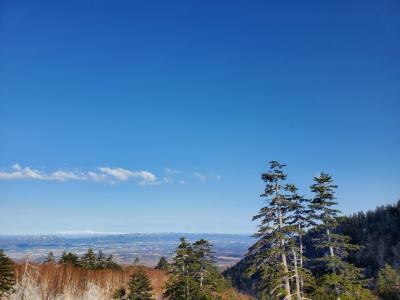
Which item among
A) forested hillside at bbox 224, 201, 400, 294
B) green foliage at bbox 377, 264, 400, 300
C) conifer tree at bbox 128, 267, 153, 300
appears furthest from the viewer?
forested hillside at bbox 224, 201, 400, 294

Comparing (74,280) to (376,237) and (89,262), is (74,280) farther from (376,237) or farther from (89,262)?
(376,237)

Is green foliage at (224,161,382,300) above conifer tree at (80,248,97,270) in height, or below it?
above

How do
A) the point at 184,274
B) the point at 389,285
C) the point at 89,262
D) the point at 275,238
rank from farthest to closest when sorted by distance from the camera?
the point at 89,262 < the point at 389,285 < the point at 184,274 < the point at 275,238

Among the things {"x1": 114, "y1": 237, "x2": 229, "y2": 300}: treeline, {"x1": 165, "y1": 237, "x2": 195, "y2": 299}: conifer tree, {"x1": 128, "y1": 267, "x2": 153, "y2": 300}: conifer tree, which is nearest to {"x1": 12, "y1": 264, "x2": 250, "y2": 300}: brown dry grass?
{"x1": 128, "y1": 267, "x2": 153, "y2": 300}: conifer tree

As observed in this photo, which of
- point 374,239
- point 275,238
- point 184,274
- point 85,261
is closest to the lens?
point 275,238

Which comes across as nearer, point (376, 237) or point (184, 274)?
point (184, 274)

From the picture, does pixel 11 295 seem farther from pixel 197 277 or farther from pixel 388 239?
pixel 388 239

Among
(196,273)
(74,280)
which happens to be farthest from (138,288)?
(74,280)

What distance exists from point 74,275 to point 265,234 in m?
57.1

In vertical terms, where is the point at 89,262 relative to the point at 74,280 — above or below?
above

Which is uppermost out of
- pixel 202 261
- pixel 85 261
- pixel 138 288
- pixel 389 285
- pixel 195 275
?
pixel 202 261

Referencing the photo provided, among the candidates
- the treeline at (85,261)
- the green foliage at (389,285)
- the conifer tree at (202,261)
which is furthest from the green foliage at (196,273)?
the treeline at (85,261)

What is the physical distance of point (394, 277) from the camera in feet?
159

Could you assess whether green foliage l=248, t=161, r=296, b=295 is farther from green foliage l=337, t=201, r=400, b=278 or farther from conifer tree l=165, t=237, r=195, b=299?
green foliage l=337, t=201, r=400, b=278
